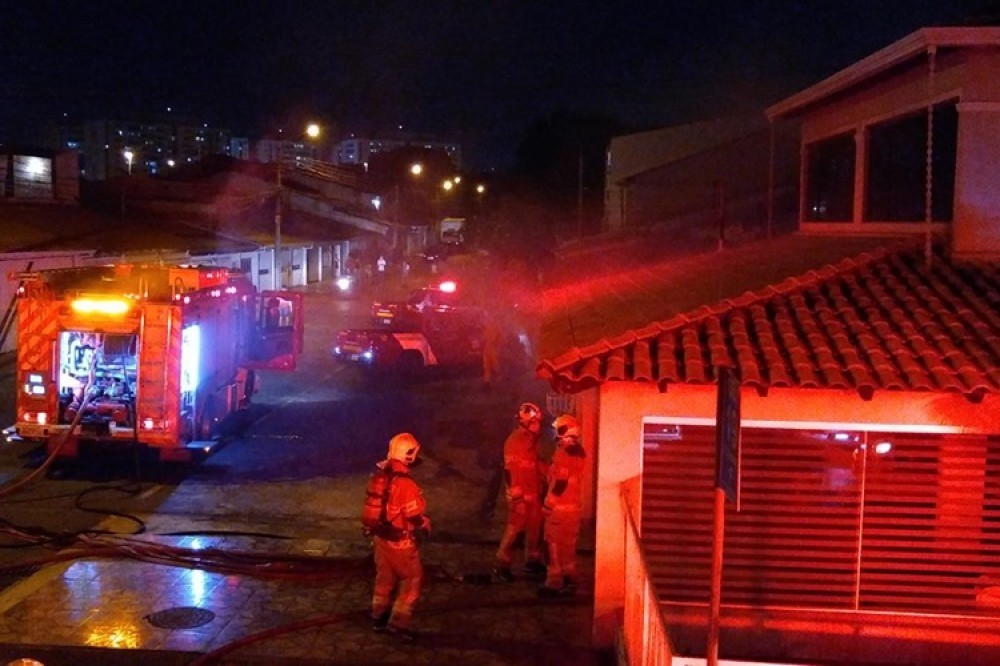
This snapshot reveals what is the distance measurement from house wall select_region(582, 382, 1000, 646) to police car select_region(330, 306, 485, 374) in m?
15.8

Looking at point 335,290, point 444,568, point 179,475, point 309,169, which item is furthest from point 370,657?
point 309,169

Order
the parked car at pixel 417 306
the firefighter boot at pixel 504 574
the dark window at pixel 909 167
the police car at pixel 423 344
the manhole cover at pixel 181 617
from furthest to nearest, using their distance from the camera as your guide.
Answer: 1. the parked car at pixel 417 306
2. the police car at pixel 423 344
3. the dark window at pixel 909 167
4. the firefighter boot at pixel 504 574
5. the manhole cover at pixel 181 617

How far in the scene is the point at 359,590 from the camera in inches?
392

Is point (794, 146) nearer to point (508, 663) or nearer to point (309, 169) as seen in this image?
point (508, 663)

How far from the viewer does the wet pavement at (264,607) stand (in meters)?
8.43

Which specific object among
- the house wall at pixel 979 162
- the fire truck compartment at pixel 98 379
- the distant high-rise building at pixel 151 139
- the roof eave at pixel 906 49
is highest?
the distant high-rise building at pixel 151 139

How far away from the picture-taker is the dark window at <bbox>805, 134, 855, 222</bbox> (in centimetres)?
1384

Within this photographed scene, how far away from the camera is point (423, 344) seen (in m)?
23.9

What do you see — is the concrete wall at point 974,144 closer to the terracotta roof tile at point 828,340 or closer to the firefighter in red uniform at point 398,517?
the terracotta roof tile at point 828,340

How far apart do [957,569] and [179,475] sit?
9989mm

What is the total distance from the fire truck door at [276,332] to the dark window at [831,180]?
842 cm

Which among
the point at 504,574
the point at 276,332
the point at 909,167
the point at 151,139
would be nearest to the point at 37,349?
the point at 276,332

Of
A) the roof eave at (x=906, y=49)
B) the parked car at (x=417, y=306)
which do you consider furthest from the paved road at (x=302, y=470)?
the roof eave at (x=906, y=49)

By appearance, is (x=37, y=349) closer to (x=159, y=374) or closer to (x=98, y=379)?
(x=98, y=379)
